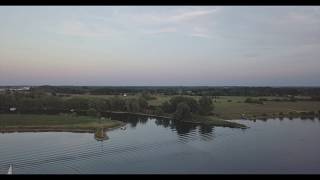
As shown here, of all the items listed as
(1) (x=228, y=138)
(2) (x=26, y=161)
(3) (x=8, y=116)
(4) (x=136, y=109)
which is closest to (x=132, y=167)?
(2) (x=26, y=161)

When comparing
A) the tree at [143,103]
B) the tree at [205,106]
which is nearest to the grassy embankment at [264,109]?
the tree at [205,106]

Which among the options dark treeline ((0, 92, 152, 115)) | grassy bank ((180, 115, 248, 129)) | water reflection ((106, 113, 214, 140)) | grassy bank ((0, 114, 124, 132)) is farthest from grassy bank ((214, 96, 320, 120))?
grassy bank ((0, 114, 124, 132))

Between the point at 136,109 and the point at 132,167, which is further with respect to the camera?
the point at 136,109

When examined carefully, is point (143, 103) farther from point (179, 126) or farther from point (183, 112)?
point (179, 126)

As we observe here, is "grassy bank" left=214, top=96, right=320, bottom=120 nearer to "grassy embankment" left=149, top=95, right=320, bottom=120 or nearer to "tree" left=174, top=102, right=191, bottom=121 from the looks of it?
"grassy embankment" left=149, top=95, right=320, bottom=120
